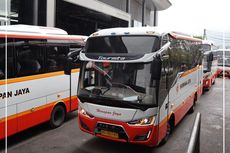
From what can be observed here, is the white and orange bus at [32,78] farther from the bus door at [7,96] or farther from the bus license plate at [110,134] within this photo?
the bus license plate at [110,134]

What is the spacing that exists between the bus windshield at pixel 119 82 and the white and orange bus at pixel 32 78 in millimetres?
1549

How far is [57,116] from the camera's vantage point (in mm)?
7766

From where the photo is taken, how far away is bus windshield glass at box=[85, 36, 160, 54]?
5218mm

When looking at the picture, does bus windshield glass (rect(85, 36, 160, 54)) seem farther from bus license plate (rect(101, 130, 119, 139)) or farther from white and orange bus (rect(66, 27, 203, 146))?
bus license plate (rect(101, 130, 119, 139))

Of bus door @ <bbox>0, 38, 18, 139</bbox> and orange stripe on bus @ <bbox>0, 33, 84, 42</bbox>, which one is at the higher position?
orange stripe on bus @ <bbox>0, 33, 84, 42</bbox>

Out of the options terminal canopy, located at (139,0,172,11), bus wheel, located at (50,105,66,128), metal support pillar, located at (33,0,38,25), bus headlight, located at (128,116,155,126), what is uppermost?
terminal canopy, located at (139,0,172,11)

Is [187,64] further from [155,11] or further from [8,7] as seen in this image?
[155,11]

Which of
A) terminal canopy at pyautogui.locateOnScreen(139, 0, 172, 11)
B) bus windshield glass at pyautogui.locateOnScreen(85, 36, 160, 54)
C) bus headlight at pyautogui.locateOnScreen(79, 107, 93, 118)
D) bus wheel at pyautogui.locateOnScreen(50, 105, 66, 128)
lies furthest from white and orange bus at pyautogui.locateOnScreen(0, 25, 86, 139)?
terminal canopy at pyautogui.locateOnScreen(139, 0, 172, 11)

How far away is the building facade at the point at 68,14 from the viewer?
13008 millimetres

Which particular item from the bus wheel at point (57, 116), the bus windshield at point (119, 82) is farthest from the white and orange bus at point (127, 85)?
the bus wheel at point (57, 116)

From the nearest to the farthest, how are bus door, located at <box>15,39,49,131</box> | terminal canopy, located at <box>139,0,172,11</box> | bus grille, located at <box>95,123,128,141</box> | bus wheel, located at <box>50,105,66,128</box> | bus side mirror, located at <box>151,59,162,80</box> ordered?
1. bus side mirror, located at <box>151,59,162,80</box>
2. bus grille, located at <box>95,123,128,141</box>
3. bus door, located at <box>15,39,49,131</box>
4. bus wheel, located at <box>50,105,66,128</box>
5. terminal canopy, located at <box>139,0,172,11</box>

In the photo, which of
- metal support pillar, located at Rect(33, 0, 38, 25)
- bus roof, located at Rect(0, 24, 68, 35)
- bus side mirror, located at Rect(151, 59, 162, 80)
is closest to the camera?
bus side mirror, located at Rect(151, 59, 162, 80)

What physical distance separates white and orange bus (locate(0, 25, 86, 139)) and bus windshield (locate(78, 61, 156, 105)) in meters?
1.55

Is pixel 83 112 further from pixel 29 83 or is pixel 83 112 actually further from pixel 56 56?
pixel 56 56
